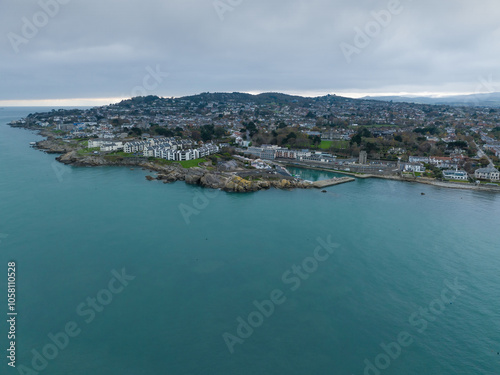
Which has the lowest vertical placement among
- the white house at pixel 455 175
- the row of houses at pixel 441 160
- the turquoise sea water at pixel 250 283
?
the turquoise sea water at pixel 250 283

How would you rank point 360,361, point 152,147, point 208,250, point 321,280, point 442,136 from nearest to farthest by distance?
point 360,361
point 321,280
point 208,250
point 152,147
point 442,136

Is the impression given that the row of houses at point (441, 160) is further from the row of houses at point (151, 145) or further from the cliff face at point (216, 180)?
the row of houses at point (151, 145)

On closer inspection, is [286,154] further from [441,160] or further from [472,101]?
[472,101]

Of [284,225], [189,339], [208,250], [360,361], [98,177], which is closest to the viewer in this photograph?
[360,361]

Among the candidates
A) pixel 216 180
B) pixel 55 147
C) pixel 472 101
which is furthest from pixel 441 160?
pixel 472 101

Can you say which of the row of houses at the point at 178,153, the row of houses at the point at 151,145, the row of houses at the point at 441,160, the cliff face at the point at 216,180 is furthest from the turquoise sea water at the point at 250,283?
the row of houses at the point at 151,145

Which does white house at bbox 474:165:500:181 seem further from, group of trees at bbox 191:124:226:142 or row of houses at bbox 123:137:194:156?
group of trees at bbox 191:124:226:142

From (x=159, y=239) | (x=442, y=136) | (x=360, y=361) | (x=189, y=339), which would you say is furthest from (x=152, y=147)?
(x=442, y=136)

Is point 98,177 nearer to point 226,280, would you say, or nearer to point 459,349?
point 226,280
